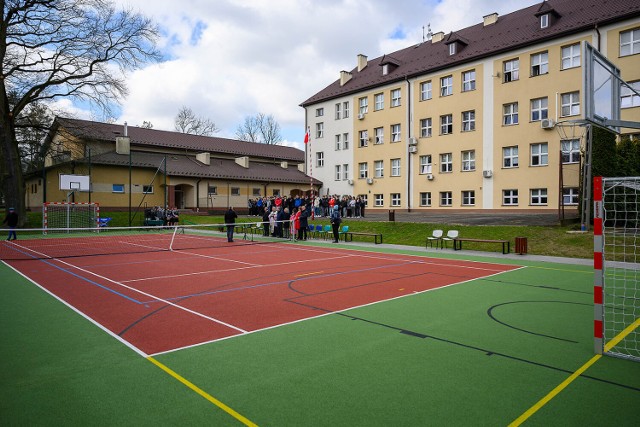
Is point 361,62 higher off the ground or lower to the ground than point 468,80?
higher

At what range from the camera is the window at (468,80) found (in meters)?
35.9

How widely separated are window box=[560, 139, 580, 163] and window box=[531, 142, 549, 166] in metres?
1.16

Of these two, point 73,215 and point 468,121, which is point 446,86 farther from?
point 73,215

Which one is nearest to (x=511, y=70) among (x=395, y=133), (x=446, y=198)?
(x=446, y=198)

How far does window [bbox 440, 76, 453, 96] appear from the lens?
3747cm

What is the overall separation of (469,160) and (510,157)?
3.52m

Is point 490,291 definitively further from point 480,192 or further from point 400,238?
point 480,192

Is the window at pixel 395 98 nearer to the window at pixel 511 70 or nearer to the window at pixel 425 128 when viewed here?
the window at pixel 425 128

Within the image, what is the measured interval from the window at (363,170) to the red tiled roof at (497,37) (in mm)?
7955

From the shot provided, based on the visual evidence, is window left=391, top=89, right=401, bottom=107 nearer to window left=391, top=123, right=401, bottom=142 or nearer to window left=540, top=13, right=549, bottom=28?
window left=391, top=123, right=401, bottom=142

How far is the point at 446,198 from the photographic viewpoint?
37.5 meters

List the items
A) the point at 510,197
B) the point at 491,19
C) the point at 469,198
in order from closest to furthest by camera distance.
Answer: the point at 510,197 → the point at 469,198 → the point at 491,19

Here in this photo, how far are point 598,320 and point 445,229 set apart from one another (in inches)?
729

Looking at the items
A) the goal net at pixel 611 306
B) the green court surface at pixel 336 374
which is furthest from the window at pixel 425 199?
the green court surface at pixel 336 374
